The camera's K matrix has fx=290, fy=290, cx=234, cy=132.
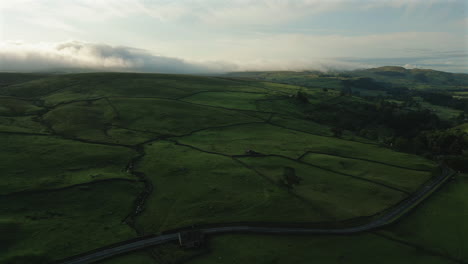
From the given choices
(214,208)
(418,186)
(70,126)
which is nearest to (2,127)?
(70,126)

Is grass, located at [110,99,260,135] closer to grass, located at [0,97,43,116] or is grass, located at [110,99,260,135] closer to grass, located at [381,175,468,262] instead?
grass, located at [0,97,43,116]

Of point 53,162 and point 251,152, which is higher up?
point 53,162

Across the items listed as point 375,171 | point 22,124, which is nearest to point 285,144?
point 375,171

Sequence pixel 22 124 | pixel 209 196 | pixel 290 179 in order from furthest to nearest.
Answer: pixel 22 124 < pixel 290 179 < pixel 209 196

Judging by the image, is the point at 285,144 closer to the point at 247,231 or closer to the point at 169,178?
the point at 169,178

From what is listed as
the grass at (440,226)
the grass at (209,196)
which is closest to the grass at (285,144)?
the grass at (209,196)

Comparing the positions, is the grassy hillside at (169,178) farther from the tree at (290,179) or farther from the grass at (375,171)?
the tree at (290,179)

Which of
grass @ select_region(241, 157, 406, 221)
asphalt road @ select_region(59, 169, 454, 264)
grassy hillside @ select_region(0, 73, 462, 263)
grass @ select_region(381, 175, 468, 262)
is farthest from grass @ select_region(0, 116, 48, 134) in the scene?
grass @ select_region(381, 175, 468, 262)
